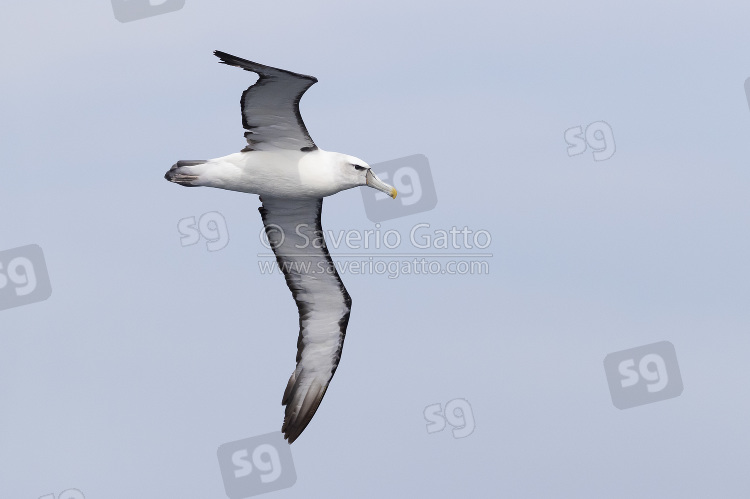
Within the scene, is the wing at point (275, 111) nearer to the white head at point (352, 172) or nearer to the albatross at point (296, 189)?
the albatross at point (296, 189)

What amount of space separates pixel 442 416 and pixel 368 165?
6.18m

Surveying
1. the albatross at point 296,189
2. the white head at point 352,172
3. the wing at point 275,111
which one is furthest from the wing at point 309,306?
the wing at point 275,111

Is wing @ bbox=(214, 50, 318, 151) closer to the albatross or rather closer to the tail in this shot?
the albatross

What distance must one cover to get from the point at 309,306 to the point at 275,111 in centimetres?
467

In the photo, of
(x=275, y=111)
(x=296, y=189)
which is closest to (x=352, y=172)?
(x=296, y=189)

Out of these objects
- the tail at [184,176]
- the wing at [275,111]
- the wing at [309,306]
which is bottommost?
the wing at [309,306]

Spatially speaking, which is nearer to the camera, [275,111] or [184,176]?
[275,111]

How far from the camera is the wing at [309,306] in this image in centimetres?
2312

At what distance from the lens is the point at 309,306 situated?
2380 cm

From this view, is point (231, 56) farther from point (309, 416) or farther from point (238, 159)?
point (309, 416)

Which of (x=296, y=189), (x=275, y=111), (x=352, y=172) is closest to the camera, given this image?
(x=275, y=111)

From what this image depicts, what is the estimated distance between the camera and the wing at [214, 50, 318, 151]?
65.0 feet

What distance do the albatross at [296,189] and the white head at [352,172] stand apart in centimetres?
Answer: 2

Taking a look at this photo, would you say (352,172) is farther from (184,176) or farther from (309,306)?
(309,306)
